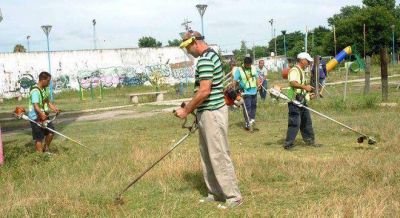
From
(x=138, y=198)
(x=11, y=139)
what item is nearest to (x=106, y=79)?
(x=11, y=139)

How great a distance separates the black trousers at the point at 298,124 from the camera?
9.22m

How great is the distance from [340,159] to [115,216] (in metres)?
3.45

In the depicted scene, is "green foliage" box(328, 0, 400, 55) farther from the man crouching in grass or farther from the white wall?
the man crouching in grass

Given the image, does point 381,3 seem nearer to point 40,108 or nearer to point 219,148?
point 40,108

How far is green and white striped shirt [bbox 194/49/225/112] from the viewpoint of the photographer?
5613 mm

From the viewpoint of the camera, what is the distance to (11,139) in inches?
517

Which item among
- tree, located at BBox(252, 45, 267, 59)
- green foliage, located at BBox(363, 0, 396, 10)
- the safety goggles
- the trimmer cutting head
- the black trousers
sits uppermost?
green foliage, located at BBox(363, 0, 396, 10)

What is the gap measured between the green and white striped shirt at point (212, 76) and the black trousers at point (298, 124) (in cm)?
368

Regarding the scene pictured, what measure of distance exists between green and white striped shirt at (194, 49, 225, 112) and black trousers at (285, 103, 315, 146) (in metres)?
3.68

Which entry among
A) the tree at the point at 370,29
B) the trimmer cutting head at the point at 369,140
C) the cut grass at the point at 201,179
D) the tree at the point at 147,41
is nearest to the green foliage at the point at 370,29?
the tree at the point at 370,29

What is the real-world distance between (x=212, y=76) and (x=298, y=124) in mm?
4006

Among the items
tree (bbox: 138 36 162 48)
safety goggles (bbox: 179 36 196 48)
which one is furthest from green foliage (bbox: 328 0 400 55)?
safety goggles (bbox: 179 36 196 48)

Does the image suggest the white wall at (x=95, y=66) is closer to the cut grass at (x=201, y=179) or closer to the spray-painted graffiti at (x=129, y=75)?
the spray-painted graffiti at (x=129, y=75)

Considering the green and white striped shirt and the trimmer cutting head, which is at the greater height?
the green and white striped shirt
